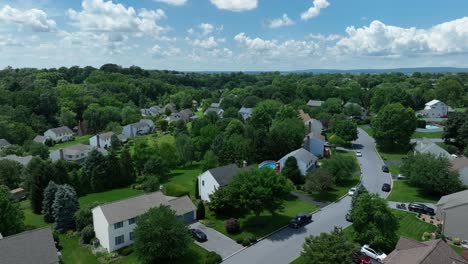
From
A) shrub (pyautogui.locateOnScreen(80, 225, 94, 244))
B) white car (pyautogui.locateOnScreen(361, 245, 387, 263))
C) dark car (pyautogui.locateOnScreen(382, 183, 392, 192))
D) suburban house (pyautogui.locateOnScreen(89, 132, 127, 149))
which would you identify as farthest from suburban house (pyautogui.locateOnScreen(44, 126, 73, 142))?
white car (pyautogui.locateOnScreen(361, 245, 387, 263))

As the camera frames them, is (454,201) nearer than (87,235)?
No

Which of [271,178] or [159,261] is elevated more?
[271,178]

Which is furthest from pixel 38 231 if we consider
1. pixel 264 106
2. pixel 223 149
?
pixel 264 106

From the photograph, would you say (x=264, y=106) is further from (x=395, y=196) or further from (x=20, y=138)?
(x=20, y=138)

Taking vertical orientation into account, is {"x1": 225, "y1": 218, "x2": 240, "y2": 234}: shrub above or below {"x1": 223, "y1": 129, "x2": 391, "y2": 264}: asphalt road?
above

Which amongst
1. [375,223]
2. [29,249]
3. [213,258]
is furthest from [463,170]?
[29,249]

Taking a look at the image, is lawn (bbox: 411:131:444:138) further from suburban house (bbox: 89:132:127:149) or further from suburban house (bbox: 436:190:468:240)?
suburban house (bbox: 89:132:127:149)

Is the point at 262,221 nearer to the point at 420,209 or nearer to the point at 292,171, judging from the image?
the point at 292,171
